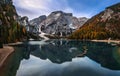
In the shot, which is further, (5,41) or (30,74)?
(5,41)

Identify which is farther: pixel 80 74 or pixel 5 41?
pixel 5 41

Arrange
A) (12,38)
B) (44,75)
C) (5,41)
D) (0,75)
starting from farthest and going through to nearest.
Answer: (12,38), (5,41), (44,75), (0,75)

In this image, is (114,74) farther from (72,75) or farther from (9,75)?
(9,75)

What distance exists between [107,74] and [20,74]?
73.8ft

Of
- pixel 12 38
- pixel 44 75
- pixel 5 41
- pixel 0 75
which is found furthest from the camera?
pixel 12 38

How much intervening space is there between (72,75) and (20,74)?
13.1 metres

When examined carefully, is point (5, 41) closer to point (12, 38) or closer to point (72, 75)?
point (12, 38)

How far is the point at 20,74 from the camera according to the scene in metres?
51.0

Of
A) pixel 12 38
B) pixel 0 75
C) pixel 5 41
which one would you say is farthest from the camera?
pixel 12 38

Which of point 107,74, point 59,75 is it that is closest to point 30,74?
point 59,75

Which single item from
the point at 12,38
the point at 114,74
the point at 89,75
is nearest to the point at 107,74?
the point at 114,74

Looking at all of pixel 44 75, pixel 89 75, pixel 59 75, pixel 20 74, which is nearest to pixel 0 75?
pixel 20 74

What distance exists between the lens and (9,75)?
48.4 m

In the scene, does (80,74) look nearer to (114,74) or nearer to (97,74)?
(97,74)
